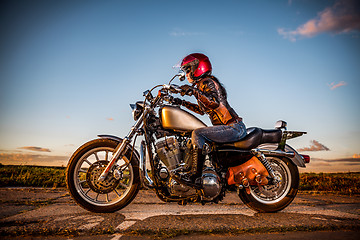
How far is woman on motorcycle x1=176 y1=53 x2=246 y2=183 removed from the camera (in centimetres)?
337

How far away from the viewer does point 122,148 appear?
3488 mm

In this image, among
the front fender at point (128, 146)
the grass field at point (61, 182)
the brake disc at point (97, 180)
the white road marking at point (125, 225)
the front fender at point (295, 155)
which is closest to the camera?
the white road marking at point (125, 225)

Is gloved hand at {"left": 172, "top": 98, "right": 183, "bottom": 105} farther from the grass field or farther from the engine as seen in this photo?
the grass field

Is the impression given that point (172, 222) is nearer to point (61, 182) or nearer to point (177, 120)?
point (177, 120)

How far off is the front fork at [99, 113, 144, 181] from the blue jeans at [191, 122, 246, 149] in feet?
2.63

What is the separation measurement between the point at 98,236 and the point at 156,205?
1536 mm

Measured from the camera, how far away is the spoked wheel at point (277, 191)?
3.65 metres

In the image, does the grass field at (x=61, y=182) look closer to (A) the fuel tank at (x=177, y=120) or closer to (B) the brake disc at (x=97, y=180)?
(B) the brake disc at (x=97, y=180)

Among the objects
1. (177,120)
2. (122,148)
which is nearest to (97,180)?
(122,148)

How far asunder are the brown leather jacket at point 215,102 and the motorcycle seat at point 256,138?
30 centimetres

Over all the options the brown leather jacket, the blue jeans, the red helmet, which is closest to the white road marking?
the blue jeans

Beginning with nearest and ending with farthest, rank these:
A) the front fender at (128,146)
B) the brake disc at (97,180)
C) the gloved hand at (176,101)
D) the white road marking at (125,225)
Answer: the white road marking at (125,225) → the brake disc at (97,180) → the front fender at (128,146) → the gloved hand at (176,101)

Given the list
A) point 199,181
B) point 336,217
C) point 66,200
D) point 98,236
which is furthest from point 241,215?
point 66,200

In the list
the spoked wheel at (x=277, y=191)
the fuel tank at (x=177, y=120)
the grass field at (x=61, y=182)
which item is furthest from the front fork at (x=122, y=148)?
the grass field at (x=61, y=182)
